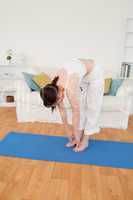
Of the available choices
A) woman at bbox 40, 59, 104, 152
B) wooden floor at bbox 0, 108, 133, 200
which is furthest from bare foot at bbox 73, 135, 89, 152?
wooden floor at bbox 0, 108, 133, 200

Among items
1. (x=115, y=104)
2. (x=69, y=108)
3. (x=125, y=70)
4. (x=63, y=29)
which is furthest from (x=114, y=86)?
(x=63, y=29)

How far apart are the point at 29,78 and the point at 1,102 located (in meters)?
1.17

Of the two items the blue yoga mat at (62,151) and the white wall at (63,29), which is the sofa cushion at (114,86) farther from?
the blue yoga mat at (62,151)

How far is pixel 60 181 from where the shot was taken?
1785 mm

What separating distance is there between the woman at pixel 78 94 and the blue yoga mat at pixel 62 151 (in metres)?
0.14

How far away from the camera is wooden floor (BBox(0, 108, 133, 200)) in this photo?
5.26 ft

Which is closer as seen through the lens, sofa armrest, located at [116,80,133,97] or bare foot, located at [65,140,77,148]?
bare foot, located at [65,140,77,148]

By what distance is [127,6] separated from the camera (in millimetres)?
3916

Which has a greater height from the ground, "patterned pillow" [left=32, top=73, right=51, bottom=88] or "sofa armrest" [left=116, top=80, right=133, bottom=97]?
"patterned pillow" [left=32, top=73, right=51, bottom=88]

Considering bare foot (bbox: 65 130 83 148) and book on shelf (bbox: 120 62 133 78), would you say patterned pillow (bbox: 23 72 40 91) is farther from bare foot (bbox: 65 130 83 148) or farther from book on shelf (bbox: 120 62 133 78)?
book on shelf (bbox: 120 62 133 78)

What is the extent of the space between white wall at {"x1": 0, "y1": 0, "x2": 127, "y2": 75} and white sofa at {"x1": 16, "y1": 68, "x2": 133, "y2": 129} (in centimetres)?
113

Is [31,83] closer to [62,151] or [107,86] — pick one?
[107,86]

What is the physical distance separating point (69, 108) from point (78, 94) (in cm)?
89

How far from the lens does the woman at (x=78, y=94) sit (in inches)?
79.6
